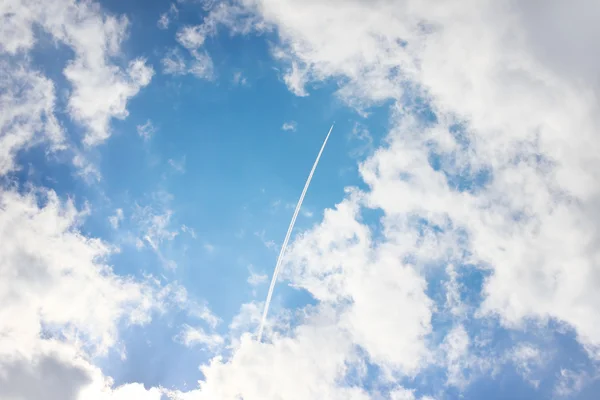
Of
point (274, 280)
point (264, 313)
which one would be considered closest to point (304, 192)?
point (274, 280)

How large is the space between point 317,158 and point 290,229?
21.8 metres

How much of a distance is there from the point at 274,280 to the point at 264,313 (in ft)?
32.2

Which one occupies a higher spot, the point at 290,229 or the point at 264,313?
the point at 290,229

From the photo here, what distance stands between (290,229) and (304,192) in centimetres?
1175

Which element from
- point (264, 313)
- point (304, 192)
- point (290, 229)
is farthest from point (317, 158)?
point (264, 313)

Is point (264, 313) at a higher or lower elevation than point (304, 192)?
lower

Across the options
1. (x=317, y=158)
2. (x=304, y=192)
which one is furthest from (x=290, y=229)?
(x=317, y=158)

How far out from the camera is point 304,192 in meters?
115

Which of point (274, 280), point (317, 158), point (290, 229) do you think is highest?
point (317, 158)

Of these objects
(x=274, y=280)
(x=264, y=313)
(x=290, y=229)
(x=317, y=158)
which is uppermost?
(x=317, y=158)

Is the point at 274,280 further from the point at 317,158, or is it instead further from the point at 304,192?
the point at 317,158

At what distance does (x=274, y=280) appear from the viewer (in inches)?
4683

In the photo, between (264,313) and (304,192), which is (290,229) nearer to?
(304,192)

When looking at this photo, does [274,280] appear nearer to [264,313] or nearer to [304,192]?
[264,313]
